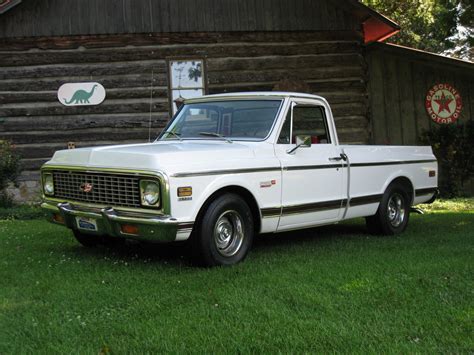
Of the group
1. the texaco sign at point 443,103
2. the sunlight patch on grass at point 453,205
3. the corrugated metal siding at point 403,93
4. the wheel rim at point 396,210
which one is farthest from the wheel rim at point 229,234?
the texaco sign at point 443,103

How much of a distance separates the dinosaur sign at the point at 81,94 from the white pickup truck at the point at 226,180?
18.2ft

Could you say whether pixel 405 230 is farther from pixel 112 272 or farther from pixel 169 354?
pixel 169 354

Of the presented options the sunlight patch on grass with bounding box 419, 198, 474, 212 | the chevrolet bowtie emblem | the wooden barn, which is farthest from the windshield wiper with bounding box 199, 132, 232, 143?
the sunlight patch on grass with bounding box 419, 198, 474, 212

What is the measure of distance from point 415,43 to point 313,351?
2622cm

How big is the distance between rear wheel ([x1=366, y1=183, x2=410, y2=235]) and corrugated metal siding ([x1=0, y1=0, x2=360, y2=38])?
5.72 meters

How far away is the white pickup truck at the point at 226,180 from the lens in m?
4.89

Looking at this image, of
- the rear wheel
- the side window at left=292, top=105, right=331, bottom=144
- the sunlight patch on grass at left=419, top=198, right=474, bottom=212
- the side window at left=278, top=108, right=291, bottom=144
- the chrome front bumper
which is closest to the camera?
the chrome front bumper

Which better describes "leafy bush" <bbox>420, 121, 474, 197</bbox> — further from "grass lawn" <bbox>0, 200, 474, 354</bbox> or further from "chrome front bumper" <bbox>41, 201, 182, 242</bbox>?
"chrome front bumper" <bbox>41, 201, 182, 242</bbox>

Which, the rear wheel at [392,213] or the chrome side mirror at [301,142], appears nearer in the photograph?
the chrome side mirror at [301,142]

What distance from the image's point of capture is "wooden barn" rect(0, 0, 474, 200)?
1155 cm

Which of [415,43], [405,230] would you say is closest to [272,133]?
[405,230]

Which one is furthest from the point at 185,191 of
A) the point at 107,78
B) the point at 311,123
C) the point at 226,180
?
the point at 107,78

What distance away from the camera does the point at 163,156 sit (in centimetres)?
487

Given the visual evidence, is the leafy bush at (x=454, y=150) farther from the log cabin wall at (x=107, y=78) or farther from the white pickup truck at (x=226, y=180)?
the white pickup truck at (x=226, y=180)
